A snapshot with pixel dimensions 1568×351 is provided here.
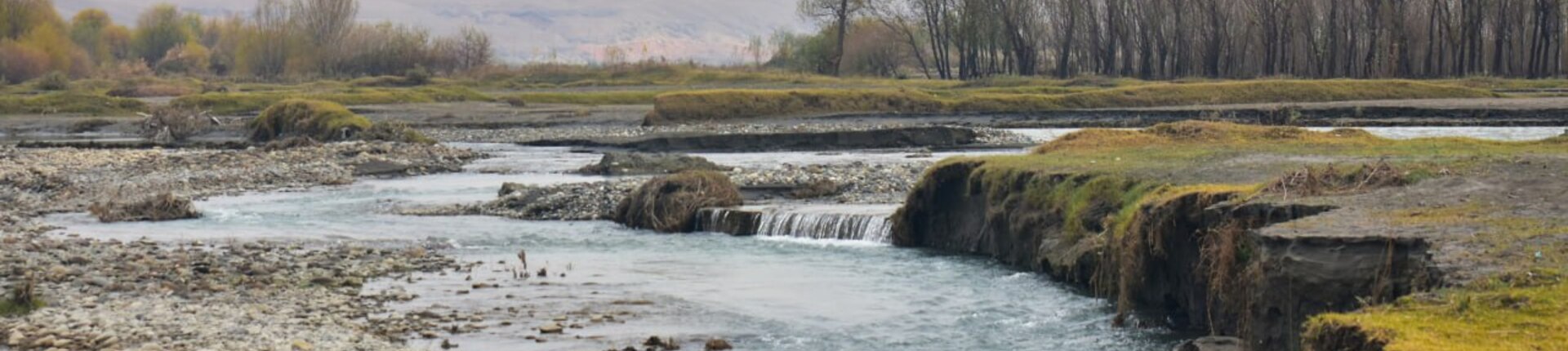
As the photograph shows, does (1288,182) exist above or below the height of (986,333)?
above

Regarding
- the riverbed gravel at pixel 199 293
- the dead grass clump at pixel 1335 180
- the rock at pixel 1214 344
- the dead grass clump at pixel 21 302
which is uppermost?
the dead grass clump at pixel 1335 180

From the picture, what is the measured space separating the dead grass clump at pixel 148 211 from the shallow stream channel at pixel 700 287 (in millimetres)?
463

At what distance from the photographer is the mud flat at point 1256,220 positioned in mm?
14125

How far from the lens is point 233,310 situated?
65.8 feet

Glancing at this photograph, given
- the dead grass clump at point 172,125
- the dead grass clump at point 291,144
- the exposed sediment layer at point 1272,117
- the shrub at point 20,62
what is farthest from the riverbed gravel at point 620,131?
the shrub at point 20,62

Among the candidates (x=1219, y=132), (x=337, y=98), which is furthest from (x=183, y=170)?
(x=337, y=98)

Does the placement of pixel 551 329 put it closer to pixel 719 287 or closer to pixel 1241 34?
pixel 719 287

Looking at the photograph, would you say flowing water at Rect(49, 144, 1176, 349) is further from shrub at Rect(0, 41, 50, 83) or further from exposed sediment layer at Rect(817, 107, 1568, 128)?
shrub at Rect(0, 41, 50, 83)

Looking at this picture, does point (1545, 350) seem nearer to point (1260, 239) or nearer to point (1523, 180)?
point (1260, 239)

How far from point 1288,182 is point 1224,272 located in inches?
99.6

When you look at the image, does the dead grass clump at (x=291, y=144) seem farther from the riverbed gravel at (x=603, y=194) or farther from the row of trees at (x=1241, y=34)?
the row of trees at (x=1241, y=34)

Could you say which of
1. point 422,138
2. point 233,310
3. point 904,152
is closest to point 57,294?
point 233,310

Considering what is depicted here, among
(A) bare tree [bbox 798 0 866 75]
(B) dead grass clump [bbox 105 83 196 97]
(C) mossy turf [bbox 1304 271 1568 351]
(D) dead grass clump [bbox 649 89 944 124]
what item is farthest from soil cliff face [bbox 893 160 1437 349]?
(A) bare tree [bbox 798 0 866 75]

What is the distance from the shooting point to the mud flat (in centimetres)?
1412
